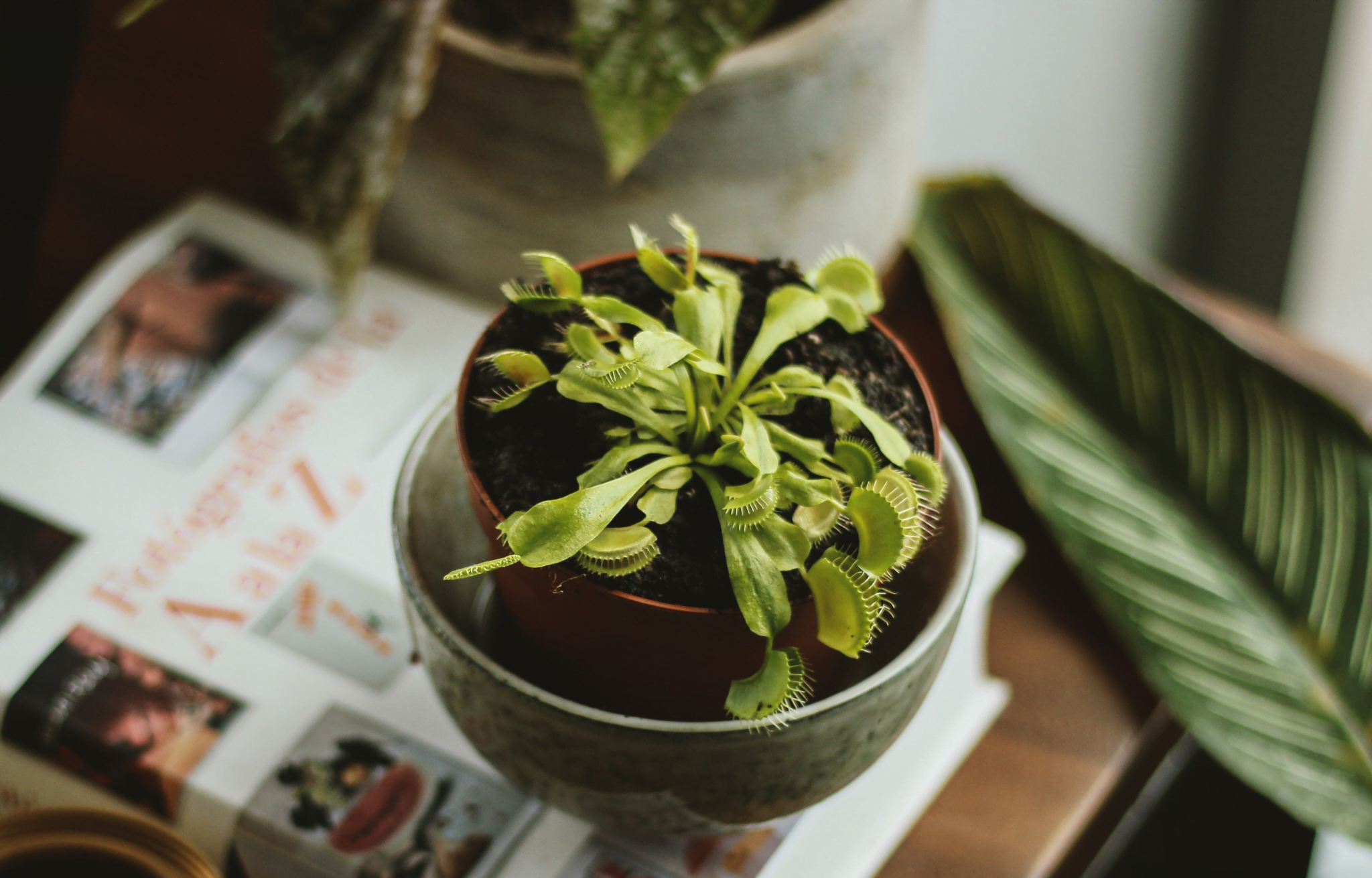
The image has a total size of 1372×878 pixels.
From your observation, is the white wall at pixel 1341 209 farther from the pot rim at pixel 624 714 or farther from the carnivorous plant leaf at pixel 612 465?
the carnivorous plant leaf at pixel 612 465

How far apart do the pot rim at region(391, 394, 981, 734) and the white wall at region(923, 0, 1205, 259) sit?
708 mm

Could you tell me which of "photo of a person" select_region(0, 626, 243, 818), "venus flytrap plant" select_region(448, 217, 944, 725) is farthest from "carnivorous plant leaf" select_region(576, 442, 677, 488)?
"photo of a person" select_region(0, 626, 243, 818)

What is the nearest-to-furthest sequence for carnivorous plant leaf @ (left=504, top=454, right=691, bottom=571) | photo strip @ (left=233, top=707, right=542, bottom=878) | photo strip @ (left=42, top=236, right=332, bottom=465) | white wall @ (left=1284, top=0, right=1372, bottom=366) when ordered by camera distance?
carnivorous plant leaf @ (left=504, top=454, right=691, bottom=571) < photo strip @ (left=233, top=707, right=542, bottom=878) < photo strip @ (left=42, top=236, right=332, bottom=465) < white wall @ (left=1284, top=0, right=1372, bottom=366)

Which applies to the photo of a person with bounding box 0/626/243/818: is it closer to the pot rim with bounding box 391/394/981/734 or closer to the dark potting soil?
the pot rim with bounding box 391/394/981/734

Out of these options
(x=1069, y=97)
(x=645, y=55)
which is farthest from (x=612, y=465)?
(x=1069, y=97)

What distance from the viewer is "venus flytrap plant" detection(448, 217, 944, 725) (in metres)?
0.34

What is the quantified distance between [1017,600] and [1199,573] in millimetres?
97

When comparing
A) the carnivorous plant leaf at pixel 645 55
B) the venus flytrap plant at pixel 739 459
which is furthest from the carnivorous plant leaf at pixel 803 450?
the carnivorous plant leaf at pixel 645 55

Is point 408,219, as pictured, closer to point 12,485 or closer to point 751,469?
point 12,485

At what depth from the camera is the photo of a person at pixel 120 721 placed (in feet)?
1.70

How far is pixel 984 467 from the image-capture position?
0.69 m

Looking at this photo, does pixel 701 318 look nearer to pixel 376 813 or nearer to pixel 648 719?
pixel 648 719

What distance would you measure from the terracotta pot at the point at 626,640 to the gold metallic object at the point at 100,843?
14 cm

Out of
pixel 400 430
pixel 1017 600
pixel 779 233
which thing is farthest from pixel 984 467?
pixel 400 430
